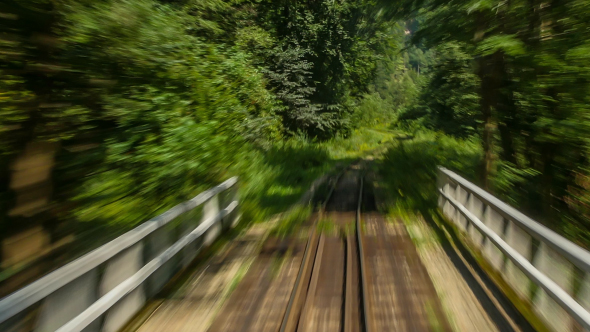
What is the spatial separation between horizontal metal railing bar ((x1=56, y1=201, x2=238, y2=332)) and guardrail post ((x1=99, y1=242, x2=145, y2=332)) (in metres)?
0.06

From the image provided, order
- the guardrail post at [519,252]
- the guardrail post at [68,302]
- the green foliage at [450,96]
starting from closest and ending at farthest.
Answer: the guardrail post at [68,302]
the guardrail post at [519,252]
the green foliage at [450,96]

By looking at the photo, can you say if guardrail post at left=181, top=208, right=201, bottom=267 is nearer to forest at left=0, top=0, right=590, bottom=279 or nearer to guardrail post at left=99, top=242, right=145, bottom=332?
forest at left=0, top=0, right=590, bottom=279

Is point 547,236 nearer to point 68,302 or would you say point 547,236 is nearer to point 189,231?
point 68,302

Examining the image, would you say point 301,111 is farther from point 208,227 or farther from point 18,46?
point 18,46

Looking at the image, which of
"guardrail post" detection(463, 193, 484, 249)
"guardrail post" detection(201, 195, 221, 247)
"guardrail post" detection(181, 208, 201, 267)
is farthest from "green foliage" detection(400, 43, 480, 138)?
"guardrail post" detection(181, 208, 201, 267)

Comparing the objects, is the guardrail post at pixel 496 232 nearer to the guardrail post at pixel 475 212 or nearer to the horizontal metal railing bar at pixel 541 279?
the horizontal metal railing bar at pixel 541 279

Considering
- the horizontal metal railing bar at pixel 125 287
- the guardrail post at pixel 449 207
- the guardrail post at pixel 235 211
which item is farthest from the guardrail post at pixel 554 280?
the guardrail post at pixel 235 211

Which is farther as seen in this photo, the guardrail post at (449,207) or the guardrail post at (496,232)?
the guardrail post at (449,207)

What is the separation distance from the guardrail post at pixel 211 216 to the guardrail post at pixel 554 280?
15.4ft

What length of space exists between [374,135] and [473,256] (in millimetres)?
29668

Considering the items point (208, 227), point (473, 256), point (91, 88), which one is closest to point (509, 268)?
point (473, 256)

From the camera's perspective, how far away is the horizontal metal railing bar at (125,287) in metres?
3.37

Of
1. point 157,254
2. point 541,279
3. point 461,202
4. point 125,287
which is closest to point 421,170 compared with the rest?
point 461,202

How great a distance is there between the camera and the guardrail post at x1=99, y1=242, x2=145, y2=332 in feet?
12.8
